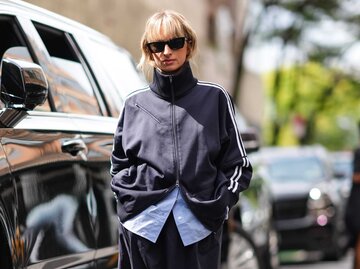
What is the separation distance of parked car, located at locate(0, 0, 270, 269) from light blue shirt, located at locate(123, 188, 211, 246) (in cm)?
53

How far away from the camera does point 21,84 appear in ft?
14.4

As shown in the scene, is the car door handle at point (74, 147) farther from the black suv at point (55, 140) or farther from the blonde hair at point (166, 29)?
the blonde hair at point (166, 29)

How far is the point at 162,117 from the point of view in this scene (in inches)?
164

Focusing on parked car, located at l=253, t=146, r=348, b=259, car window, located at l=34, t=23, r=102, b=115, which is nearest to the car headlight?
parked car, located at l=253, t=146, r=348, b=259

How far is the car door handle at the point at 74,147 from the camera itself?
197 inches

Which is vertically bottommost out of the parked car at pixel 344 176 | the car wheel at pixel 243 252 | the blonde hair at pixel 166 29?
the parked car at pixel 344 176

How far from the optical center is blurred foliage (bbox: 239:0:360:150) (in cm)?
2905

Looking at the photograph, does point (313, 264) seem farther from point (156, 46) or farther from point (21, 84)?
point (156, 46)

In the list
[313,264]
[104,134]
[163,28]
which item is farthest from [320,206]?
[163,28]

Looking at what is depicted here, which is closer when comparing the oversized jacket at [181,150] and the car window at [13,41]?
the oversized jacket at [181,150]

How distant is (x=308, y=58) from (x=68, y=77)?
106 feet

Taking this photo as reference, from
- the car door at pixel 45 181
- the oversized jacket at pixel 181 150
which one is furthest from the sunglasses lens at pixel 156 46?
the car door at pixel 45 181

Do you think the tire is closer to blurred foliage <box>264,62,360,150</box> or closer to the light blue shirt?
the light blue shirt

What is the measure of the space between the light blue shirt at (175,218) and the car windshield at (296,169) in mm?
10952
